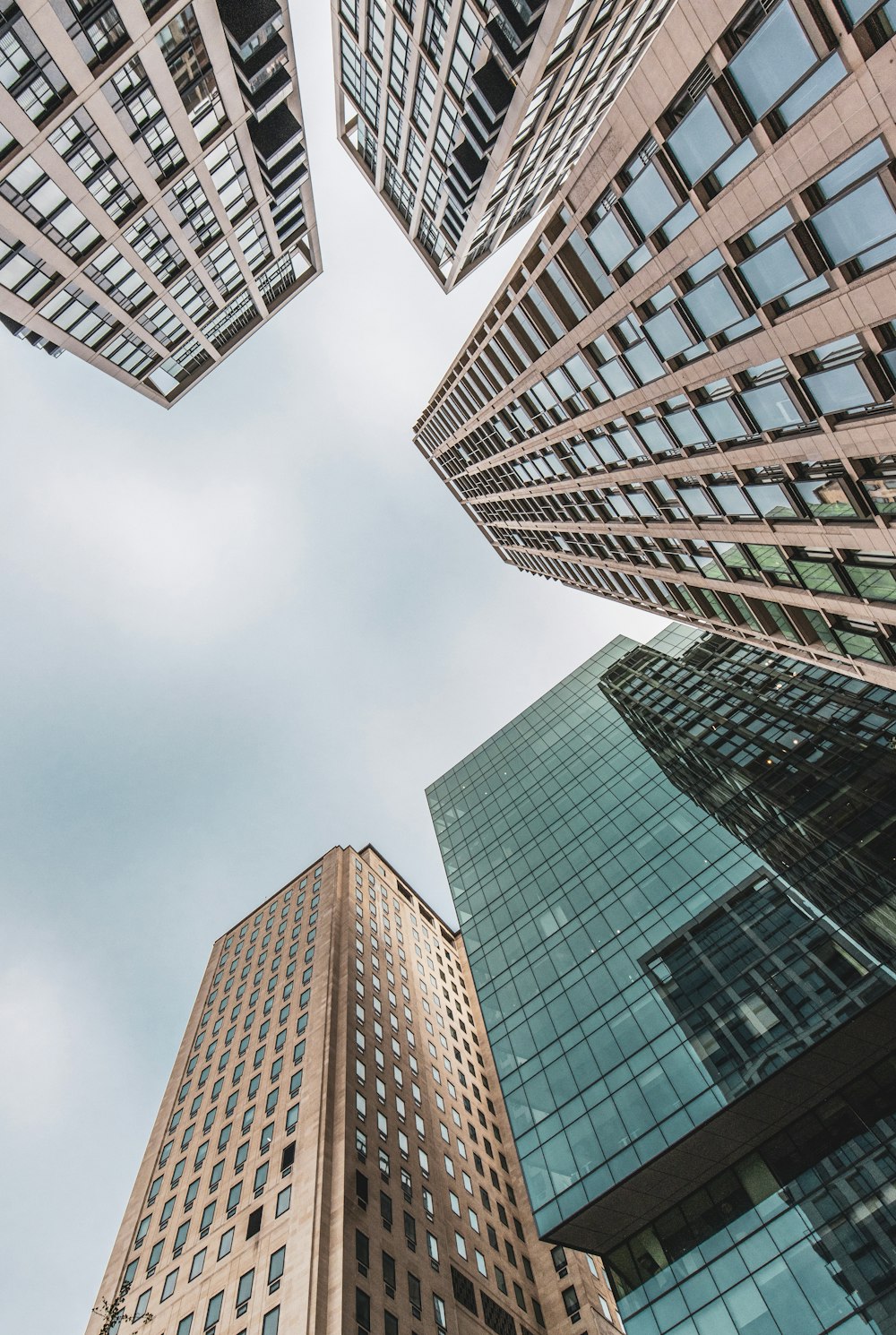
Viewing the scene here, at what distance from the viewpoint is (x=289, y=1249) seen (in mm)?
31375

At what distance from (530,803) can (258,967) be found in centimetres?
2858

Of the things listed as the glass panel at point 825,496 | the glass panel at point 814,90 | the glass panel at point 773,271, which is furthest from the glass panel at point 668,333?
the glass panel at point 814,90

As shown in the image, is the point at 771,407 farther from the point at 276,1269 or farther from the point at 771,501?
the point at 276,1269

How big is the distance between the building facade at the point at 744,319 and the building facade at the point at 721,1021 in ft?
31.2

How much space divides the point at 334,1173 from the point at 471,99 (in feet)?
193

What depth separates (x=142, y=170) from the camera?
119 ft

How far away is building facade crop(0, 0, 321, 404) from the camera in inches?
1183

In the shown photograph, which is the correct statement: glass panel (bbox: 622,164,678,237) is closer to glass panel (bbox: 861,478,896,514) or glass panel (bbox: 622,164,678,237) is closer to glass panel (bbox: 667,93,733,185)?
glass panel (bbox: 667,93,733,185)

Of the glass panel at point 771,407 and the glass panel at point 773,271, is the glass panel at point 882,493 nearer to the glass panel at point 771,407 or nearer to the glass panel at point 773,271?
the glass panel at point 771,407

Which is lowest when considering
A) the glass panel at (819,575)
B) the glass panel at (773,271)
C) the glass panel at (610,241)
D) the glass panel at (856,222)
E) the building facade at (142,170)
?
the glass panel at (856,222)

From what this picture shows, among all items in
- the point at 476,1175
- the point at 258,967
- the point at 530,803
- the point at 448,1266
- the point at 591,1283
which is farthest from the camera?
the point at 258,967

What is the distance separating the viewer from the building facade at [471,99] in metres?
35.6

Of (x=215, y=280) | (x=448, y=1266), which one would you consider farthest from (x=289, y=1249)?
(x=215, y=280)

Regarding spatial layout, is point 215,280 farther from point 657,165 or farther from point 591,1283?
point 591,1283
